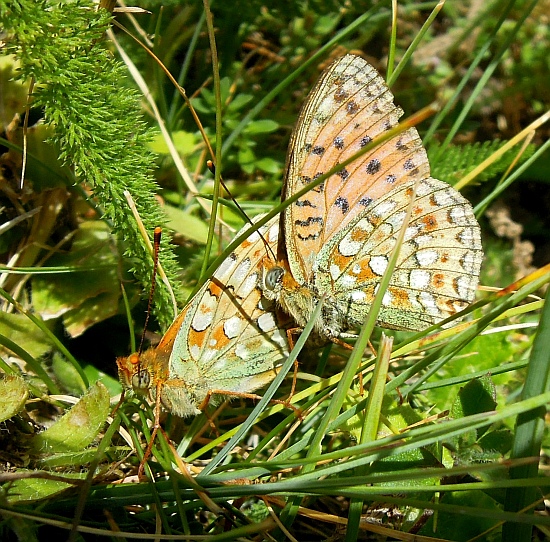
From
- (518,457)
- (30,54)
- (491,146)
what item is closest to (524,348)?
(491,146)

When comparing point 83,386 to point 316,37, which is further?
point 316,37

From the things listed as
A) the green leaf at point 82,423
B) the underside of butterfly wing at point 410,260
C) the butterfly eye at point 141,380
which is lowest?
the green leaf at point 82,423

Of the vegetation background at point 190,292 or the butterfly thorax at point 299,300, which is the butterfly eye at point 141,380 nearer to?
the vegetation background at point 190,292

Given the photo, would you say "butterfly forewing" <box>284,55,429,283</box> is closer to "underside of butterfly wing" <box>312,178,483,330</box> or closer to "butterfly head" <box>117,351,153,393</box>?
"underside of butterfly wing" <box>312,178,483,330</box>

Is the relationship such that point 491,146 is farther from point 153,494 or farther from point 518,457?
point 153,494

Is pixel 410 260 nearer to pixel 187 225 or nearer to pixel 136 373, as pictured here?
pixel 187 225

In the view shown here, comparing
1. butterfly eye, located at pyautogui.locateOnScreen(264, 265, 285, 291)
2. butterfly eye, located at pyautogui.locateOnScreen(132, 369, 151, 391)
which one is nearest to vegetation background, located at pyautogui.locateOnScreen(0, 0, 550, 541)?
butterfly eye, located at pyautogui.locateOnScreen(132, 369, 151, 391)

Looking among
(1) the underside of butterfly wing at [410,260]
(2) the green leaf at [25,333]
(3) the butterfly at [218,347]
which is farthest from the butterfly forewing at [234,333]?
(2) the green leaf at [25,333]
